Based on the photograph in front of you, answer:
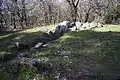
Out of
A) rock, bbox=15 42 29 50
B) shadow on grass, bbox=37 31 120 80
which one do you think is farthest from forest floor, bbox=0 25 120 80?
rock, bbox=15 42 29 50

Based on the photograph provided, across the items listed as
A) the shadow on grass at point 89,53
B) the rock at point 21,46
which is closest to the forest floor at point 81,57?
the shadow on grass at point 89,53

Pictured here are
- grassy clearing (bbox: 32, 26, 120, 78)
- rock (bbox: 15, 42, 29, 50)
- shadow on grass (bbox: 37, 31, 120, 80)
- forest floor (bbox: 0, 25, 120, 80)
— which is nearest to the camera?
forest floor (bbox: 0, 25, 120, 80)

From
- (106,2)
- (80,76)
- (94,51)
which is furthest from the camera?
(106,2)

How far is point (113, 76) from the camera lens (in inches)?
648

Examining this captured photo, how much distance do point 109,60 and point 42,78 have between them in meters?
6.34

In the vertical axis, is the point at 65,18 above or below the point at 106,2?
below

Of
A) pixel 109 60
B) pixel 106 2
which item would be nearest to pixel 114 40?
pixel 109 60

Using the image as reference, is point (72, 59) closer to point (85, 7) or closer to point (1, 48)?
point (1, 48)

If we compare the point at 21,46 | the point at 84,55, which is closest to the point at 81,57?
the point at 84,55

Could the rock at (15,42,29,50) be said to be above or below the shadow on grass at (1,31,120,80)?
below

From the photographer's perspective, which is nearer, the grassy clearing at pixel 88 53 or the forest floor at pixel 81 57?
the forest floor at pixel 81 57

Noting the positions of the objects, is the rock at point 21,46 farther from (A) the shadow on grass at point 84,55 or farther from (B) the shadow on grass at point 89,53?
(B) the shadow on grass at point 89,53

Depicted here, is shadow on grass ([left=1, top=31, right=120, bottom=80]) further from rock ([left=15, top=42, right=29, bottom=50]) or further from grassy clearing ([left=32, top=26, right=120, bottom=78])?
rock ([left=15, top=42, right=29, bottom=50])

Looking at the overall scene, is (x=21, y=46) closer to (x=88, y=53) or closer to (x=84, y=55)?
(x=88, y=53)
